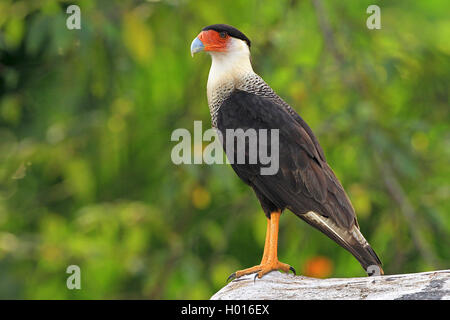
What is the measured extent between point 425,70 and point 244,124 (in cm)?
287

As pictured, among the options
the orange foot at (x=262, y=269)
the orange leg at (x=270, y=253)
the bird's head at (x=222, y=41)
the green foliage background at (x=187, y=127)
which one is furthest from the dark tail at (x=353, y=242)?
the green foliage background at (x=187, y=127)

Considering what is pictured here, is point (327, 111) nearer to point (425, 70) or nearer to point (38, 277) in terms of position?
point (425, 70)

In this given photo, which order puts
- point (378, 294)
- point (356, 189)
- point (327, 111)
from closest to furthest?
point (378, 294)
point (356, 189)
point (327, 111)

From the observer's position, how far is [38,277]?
6207mm

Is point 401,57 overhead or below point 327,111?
overhead

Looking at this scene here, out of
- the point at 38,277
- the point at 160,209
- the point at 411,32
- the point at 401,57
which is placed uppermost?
the point at 411,32

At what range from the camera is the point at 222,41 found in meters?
3.04

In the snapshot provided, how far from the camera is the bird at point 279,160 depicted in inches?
111

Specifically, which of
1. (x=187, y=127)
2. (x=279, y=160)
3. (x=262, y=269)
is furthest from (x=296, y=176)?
(x=187, y=127)

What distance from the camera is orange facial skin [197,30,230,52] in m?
3.03

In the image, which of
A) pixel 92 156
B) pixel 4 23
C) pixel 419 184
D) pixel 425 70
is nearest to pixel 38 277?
pixel 92 156

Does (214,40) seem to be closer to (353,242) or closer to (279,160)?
(279,160)

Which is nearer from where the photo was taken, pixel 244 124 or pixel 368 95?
pixel 244 124

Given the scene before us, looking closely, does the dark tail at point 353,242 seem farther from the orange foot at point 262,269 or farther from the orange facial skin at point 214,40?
the orange facial skin at point 214,40
